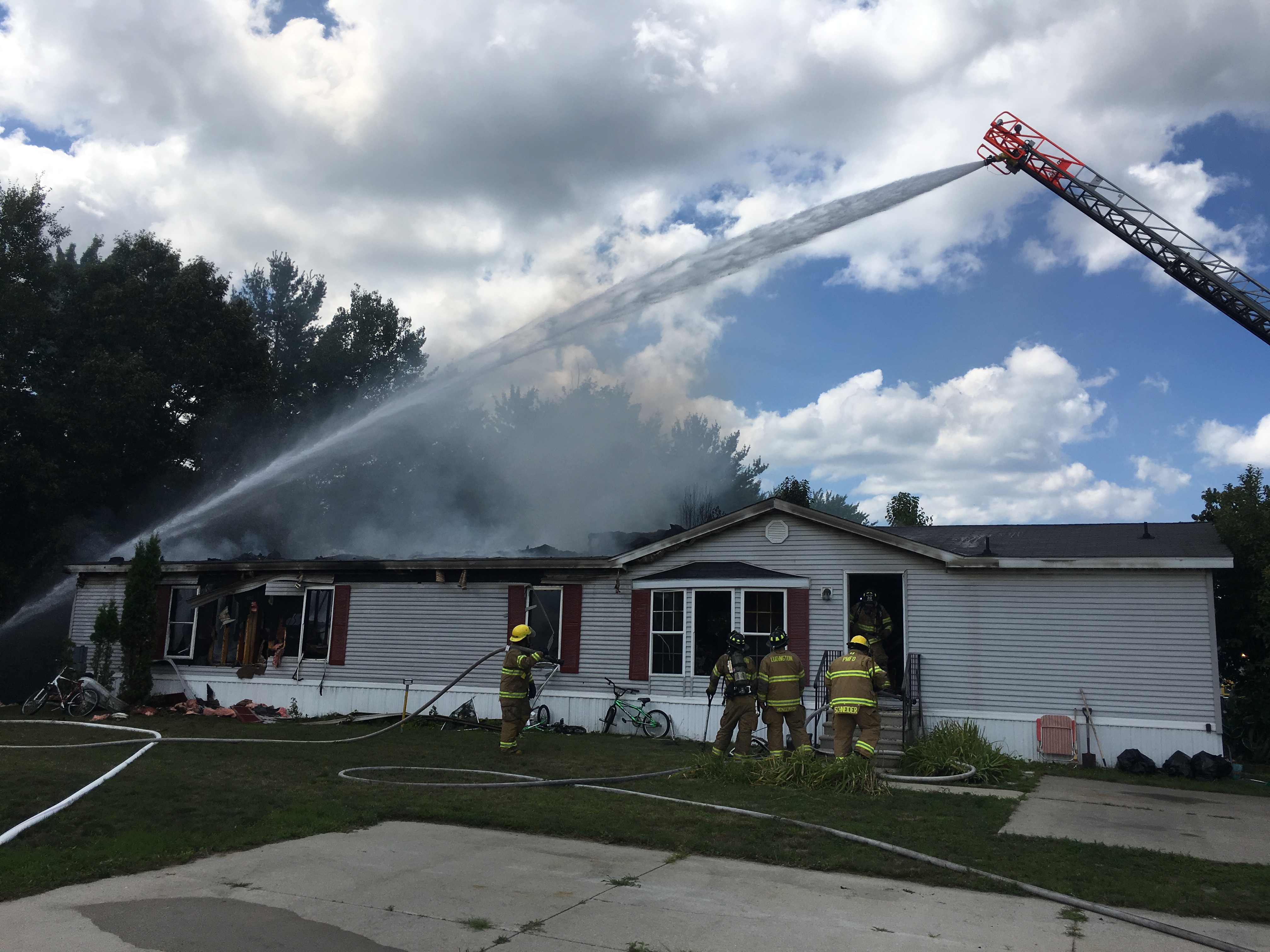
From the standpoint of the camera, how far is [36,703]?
55.3 ft

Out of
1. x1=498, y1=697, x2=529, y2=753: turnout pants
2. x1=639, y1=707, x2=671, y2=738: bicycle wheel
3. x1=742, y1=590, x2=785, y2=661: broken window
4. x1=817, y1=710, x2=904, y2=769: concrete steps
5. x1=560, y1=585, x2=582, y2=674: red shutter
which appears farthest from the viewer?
x1=560, y1=585, x2=582, y2=674: red shutter

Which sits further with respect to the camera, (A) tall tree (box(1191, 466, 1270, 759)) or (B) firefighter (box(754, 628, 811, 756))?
(A) tall tree (box(1191, 466, 1270, 759))

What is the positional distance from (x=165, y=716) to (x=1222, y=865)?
1665 centimetres

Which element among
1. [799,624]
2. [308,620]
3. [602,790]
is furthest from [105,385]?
[602,790]

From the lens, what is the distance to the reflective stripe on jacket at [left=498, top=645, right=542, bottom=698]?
12500mm

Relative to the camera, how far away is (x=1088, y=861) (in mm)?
6605

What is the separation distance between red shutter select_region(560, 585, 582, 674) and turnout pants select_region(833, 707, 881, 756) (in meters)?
6.82

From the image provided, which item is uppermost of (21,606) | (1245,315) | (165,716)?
(1245,315)

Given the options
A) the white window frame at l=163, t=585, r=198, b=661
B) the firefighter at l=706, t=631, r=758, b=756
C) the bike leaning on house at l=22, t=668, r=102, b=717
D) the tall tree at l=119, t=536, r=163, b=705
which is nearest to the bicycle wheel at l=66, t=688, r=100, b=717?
the bike leaning on house at l=22, t=668, r=102, b=717

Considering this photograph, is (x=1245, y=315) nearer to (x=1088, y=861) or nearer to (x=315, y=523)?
(x=1088, y=861)

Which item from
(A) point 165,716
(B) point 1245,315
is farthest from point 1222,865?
(A) point 165,716

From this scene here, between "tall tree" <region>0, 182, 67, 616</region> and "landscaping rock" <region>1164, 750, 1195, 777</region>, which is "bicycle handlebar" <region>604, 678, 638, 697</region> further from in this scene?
"tall tree" <region>0, 182, 67, 616</region>

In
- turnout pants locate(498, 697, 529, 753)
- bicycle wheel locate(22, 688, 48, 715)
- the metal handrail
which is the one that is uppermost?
the metal handrail

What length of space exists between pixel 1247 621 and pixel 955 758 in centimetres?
672
